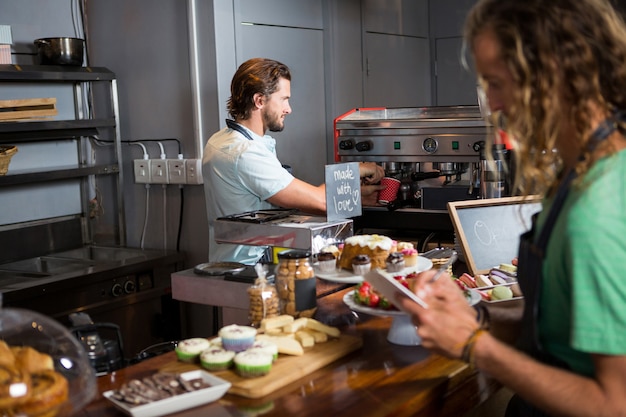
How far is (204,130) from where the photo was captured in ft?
13.1

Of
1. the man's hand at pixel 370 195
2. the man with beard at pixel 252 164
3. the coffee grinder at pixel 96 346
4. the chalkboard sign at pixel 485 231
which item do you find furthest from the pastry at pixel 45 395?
the man's hand at pixel 370 195

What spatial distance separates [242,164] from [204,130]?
76 cm

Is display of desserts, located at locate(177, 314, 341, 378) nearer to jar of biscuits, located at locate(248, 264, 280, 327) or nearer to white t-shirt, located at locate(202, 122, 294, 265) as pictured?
jar of biscuits, located at locate(248, 264, 280, 327)

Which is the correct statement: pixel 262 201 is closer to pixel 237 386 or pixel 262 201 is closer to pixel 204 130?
pixel 204 130

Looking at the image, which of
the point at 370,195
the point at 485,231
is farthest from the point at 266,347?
the point at 370,195

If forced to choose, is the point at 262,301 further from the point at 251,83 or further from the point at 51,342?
the point at 251,83

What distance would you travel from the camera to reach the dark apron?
1313 millimetres

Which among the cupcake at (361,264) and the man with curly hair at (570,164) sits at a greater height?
the man with curly hair at (570,164)

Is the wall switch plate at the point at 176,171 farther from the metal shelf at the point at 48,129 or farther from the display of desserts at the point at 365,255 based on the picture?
the display of desserts at the point at 365,255

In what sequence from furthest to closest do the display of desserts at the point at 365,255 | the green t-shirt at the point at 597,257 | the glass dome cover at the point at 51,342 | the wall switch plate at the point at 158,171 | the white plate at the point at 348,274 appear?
the wall switch plate at the point at 158,171 → the display of desserts at the point at 365,255 → the white plate at the point at 348,274 → the glass dome cover at the point at 51,342 → the green t-shirt at the point at 597,257

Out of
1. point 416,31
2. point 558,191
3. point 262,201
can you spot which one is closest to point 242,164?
point 262,201

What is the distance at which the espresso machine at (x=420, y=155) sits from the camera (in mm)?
3752

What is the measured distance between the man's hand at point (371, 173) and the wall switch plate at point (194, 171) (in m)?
0.82

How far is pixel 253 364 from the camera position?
173cm
